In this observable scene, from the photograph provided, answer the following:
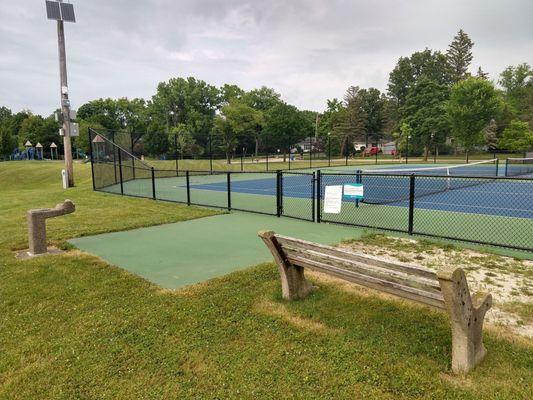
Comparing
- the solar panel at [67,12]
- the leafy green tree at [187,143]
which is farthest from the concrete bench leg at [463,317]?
the leafy green tree at [187,143]

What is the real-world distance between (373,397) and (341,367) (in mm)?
378

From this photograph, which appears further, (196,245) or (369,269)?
(196,245)

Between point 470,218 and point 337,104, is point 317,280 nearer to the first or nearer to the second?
point 470,218

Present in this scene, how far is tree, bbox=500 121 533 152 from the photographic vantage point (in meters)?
44.3

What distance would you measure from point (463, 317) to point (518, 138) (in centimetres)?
5223

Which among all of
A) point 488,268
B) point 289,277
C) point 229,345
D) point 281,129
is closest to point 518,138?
point 281,129

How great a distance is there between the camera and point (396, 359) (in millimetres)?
2949

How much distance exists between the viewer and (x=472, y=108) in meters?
41.4

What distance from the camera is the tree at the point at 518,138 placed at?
44312mm

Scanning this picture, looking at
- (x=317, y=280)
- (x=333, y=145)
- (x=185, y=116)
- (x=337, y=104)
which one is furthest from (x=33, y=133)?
(x=317, y=280)

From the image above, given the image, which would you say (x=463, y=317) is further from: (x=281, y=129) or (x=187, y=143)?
(x=281, y=129)

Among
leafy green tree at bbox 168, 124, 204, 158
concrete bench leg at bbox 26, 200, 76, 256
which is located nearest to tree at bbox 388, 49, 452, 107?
leafy green tree at bbox 168, 124, 204, 158

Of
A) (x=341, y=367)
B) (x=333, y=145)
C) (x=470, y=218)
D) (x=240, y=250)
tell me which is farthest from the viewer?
(x=333, y=145)

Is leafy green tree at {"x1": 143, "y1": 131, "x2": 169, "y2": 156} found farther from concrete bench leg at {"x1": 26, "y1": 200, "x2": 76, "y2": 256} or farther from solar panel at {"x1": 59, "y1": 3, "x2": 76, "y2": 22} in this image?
concrete bench leg at {"x1": 26, "y1": 200, "x2": 76, "y2": 256}
